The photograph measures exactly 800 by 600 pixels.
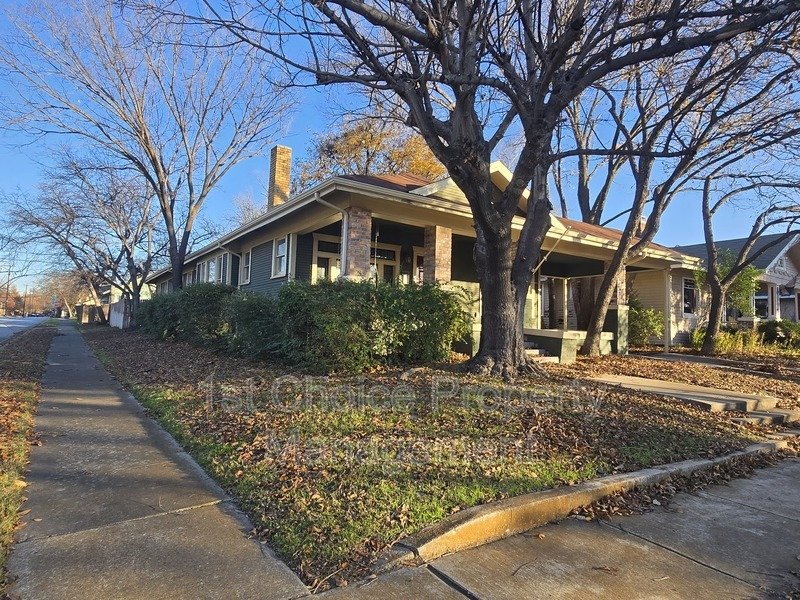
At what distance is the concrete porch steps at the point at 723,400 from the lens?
23.3 ft

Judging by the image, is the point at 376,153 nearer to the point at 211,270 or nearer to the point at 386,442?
the point at 211,270

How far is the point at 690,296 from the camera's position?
67.1 ft

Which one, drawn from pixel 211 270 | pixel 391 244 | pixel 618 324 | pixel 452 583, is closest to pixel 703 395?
pixel 618 324

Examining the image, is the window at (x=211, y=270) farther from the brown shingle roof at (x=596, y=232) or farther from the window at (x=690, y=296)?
the window at (x=690, y=296)

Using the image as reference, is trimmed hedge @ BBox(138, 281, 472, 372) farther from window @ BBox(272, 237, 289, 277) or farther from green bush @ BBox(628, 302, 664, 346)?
green bush @ BBox(628, 302, 664, 346)

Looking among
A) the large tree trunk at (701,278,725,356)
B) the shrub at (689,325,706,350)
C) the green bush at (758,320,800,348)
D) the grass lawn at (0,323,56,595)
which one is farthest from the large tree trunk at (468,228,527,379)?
the green bush at (758,320,800,348)

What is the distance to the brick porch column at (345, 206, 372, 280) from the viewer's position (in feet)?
33.3

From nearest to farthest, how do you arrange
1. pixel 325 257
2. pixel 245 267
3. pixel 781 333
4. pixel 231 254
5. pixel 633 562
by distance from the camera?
pixel 633 562
pixel 325 257
pixel 245 267
pixel 781 333
pixel 231 254

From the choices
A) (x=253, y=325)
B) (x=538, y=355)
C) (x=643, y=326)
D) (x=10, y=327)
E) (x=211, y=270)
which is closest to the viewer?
(x=253, y=325)

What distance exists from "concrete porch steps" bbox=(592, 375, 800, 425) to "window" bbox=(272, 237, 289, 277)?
8.99 m

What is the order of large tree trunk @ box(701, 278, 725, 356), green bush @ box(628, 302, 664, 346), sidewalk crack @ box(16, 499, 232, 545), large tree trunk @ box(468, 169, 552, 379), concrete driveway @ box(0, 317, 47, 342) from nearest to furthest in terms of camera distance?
1. sidewalk crack @ box(16, 499, 232, 545)
2. large tree trunk @ box(468, 169, 552, 379)
3. large tree trunk @ box(701, 278, 725, 356)
4. green bush @ box(628, 302, 664, 346)
5. concrete driveway @ box(0, 317, 47, 342)

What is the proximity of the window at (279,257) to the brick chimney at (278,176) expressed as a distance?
11.0 ft

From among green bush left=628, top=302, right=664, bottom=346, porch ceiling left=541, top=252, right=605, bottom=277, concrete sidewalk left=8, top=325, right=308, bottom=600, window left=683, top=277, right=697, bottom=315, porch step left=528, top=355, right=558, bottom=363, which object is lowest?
concrete sidewalk left=8, top=325, right=308, bottom=600

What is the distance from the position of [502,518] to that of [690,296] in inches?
810
